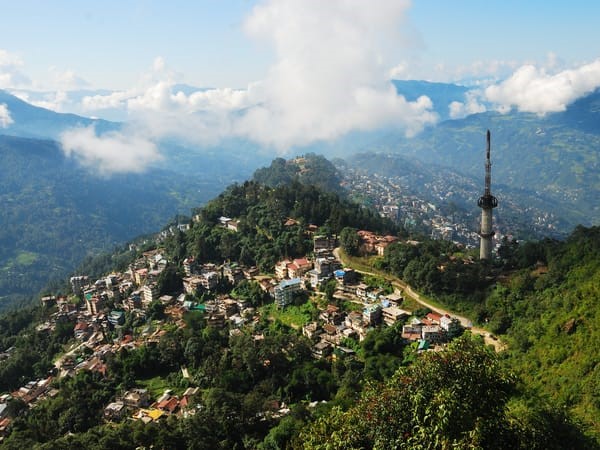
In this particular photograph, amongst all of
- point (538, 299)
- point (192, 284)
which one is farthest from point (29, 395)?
point (538, 299)

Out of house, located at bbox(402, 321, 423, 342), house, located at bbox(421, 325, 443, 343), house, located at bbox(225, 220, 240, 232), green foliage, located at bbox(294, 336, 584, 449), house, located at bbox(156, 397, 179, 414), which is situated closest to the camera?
green foliage, located at bbox(294, 336, 584, 449)

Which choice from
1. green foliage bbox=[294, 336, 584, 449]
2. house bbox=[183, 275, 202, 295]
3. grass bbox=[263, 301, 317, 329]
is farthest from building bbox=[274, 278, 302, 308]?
green foliage bbox=[294, 336, 584, 449]

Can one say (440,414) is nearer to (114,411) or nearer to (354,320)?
(354,320)

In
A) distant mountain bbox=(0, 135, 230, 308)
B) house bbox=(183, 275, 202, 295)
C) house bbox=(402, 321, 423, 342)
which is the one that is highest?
house bbox=(402, 321, 423, 342)

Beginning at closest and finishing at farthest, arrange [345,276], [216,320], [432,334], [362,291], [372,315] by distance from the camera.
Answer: [432,334]
[372,315]
[362,291]
[216,320]
[345,276]

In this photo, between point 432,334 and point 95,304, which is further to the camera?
point 95,304

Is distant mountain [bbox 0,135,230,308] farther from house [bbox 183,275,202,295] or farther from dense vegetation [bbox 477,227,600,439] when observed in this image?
dense vegetation [bbox 477,227,600,439]

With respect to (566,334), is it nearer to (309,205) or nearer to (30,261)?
(309,205)
